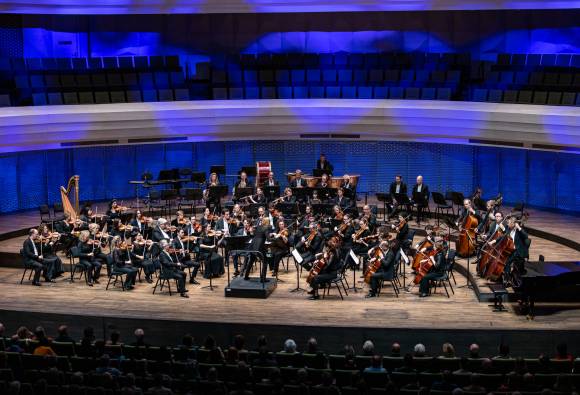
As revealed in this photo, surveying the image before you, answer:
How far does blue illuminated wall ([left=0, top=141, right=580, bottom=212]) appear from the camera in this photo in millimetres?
19953

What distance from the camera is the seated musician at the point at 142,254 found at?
48.3 ft

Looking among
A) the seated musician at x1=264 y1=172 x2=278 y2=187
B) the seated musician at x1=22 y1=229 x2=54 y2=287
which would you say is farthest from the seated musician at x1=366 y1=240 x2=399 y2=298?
the seated musician at x1=22 y1=229 x2=54 y2=287

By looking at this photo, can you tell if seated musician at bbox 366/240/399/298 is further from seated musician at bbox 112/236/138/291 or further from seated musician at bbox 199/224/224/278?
seated musician at bbox 112/236/138/291

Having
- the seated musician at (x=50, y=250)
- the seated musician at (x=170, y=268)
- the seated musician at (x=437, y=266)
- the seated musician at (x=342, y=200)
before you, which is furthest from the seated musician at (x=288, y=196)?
the seated musician at (x=50, y=250)

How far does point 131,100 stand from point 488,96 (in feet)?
28.0

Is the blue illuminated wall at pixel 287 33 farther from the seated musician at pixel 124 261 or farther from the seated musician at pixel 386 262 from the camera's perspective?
the seated musician at pixel 386 262

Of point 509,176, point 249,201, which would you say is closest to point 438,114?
point 509,176

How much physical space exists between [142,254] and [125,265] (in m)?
0.35

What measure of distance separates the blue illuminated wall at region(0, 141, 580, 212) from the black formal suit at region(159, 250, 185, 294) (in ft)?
24.5

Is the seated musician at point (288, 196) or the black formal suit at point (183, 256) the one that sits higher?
the seated musician at point (288, 196)

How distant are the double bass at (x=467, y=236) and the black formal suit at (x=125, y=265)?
602 cm

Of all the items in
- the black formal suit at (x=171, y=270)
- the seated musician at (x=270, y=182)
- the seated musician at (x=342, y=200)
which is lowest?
the black formal suit at (x=171, y=270)

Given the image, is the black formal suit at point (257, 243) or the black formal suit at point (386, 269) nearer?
the black formal suit at point (386, 269)

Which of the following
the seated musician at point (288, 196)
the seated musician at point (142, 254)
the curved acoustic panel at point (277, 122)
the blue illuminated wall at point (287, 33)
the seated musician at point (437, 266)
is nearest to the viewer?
the seated musician at point (437, 266)
